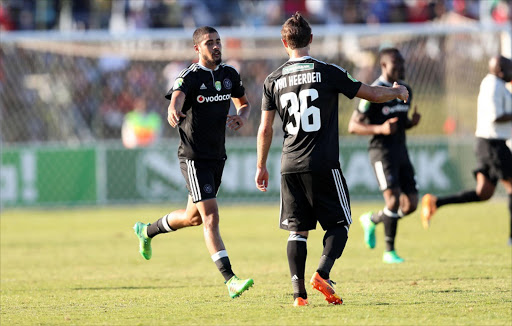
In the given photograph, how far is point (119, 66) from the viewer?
21688 millimetres

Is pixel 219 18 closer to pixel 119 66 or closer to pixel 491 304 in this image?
pixel 119 66

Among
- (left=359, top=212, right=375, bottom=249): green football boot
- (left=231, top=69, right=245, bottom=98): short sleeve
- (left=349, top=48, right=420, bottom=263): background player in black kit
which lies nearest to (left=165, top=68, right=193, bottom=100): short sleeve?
(left=231, top=69, right=245, bottom=98): short sleeve

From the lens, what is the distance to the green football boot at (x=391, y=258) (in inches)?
411

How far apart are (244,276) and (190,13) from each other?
18.3m

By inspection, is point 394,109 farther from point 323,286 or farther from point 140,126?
point 140,126

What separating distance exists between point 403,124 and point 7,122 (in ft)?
38.7

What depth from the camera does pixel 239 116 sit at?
8414 mm

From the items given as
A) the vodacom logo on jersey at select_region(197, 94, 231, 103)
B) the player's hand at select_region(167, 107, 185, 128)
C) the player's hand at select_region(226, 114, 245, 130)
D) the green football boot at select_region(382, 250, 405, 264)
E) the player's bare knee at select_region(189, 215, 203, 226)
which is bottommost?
the green football boot at select_region(382, 250, 405, 264)

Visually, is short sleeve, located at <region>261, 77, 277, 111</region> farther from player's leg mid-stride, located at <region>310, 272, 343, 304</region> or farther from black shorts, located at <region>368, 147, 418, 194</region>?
black shorts, located at <region>368, 147, 418, 194</region>

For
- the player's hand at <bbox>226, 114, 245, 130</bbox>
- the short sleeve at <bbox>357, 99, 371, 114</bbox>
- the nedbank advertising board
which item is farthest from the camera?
the nedbank advertising board

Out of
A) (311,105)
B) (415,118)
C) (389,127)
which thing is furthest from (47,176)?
(311,105)

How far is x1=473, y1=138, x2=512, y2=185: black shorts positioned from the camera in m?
11.5

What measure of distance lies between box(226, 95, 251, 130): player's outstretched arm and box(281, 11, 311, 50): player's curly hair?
138cm

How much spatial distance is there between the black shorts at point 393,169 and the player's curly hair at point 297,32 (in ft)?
12.6
